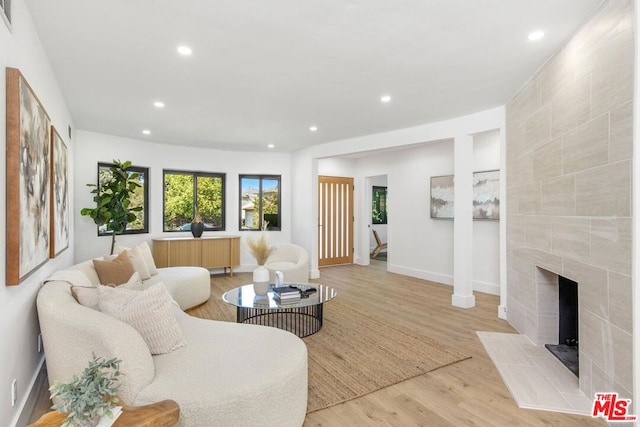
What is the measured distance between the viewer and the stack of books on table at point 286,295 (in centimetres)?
335

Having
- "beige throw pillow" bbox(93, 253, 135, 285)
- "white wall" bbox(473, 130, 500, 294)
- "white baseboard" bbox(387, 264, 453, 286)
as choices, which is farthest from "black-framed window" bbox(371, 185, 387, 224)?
"beige throw pillow" bbox(93, 253, 135, 285)

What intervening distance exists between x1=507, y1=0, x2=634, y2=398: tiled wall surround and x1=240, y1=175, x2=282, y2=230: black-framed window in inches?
196

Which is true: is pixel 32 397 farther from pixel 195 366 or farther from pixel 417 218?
pixel 417 218

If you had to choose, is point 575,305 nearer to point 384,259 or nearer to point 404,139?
point 404,139

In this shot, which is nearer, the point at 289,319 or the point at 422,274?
the point at 289,319

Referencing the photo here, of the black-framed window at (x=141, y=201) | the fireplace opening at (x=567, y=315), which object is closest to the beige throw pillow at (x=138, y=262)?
the black-framed window at (x=141, y=201)

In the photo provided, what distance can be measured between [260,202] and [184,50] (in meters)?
4.80

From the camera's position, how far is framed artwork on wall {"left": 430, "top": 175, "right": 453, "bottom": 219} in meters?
5.77

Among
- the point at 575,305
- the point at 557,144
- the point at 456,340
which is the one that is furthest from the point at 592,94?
the point at 456,340

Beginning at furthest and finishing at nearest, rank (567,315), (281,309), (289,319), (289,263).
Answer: (289,263) → (289,319) → (281,309) → (567,315)

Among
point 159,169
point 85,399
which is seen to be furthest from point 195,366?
point 159,169

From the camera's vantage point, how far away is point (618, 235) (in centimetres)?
198

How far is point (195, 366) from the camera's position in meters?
1.87

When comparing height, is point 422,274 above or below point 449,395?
above
